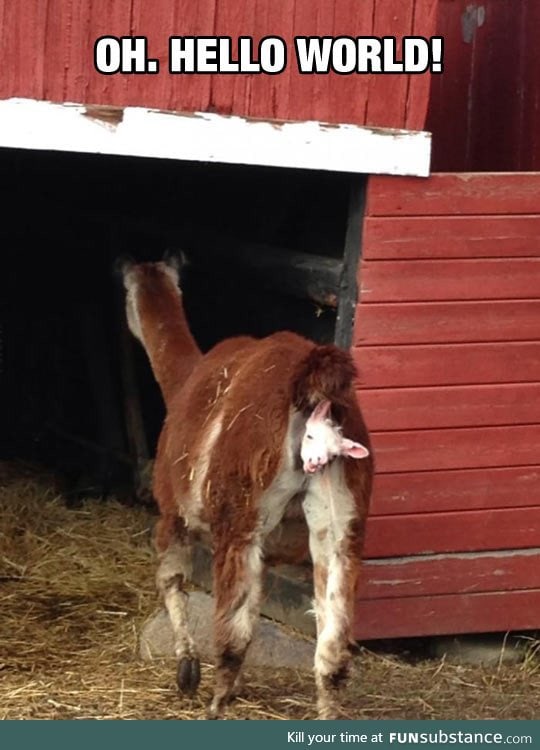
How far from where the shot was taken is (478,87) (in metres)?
8.60

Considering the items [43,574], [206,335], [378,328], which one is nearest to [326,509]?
[378,328]

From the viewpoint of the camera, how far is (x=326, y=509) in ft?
18.8

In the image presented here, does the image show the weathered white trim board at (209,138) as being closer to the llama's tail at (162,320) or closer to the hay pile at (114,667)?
the llama's tail at (162,320)

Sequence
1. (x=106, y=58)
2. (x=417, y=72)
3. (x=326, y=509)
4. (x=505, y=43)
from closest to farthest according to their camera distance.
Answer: (x=326, y=509) → (x=106, y=58) → (x=417, y=72) → (x=505, y=43)

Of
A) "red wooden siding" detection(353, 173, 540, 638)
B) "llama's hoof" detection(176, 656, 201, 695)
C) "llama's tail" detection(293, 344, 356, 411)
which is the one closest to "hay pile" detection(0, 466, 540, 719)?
"llama's hoof" detection(176, 656, 201, 695)

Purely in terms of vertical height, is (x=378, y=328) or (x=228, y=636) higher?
(x=378, y=328)

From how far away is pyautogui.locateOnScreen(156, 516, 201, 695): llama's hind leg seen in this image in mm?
6488

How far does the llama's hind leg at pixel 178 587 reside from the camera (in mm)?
6488

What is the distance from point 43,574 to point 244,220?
6.92ft

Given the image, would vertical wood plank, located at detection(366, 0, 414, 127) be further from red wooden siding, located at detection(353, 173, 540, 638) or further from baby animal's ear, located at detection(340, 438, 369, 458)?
baby animal's ear, located at detection(340, 438, 369, 458)

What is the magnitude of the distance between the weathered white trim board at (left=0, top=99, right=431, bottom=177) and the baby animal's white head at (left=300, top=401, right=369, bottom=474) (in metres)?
1.37

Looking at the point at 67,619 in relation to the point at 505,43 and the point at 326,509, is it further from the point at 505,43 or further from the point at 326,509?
the point at 505,43

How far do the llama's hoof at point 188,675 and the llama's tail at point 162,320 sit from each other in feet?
3.60

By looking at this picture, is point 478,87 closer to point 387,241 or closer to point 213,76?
point 387,241
